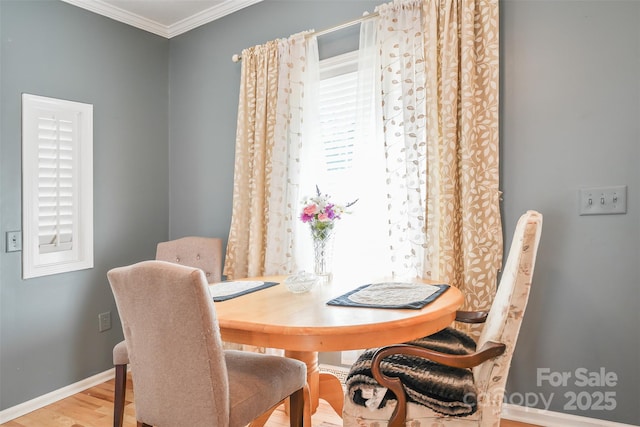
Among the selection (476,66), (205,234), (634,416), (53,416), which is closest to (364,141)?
(476,66)

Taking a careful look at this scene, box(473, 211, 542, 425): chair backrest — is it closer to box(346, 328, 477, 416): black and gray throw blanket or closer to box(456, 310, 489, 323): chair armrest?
box(346, 328, 477, 416): black and gray throw blanket

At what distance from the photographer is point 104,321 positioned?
120 inches

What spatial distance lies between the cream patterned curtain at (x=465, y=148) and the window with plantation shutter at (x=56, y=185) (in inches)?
92.7

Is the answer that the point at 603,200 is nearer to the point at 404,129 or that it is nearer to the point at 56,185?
the point at 404,129

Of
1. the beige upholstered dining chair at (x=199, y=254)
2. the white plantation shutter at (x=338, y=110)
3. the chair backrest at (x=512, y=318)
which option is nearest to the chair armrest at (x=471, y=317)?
the chair backrest at (x=512, y=318)

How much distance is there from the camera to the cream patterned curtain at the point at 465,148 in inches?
83.2

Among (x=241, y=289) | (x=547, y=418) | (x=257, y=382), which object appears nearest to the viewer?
(x=257, y=382)

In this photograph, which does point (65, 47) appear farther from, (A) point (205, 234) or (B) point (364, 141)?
(B) point (364, 141)

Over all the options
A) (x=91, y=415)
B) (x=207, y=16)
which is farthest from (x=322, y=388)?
(x=207, y=16)

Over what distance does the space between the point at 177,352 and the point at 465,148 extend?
5.38ft

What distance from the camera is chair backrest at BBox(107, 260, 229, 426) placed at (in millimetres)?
1271

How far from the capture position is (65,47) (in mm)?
2816

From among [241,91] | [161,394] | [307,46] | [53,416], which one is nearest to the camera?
[161,394]

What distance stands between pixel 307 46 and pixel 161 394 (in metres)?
2.23
